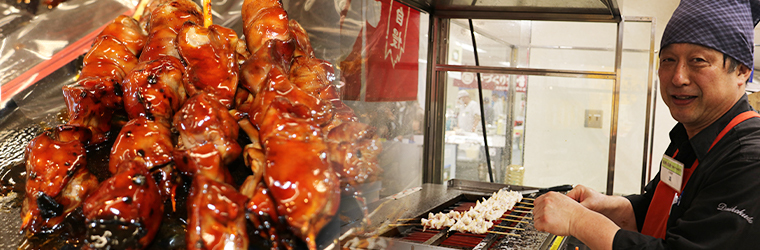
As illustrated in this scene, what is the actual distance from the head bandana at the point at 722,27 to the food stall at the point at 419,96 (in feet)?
3.56

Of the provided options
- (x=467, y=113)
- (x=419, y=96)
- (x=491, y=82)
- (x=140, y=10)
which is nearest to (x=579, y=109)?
(x=491, y=82)

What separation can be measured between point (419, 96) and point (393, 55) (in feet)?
2.53

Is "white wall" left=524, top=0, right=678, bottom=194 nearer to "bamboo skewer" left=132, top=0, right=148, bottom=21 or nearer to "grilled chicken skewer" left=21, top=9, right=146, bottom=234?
"bamboo skewer" left=132, top=0, right=148, bottom=21

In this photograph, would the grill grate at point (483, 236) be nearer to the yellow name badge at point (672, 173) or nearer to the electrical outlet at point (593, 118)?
the yellow name badge at point (672, 173)

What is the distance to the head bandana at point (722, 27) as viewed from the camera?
1787 millimetres

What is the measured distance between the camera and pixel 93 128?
50.1 inches

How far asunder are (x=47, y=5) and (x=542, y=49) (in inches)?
→ 171

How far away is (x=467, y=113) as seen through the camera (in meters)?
5.00

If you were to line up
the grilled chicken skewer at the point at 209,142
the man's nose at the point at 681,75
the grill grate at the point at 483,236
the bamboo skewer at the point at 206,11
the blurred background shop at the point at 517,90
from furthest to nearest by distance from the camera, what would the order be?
1. the blurred background shop at the point at 517,90
2. the grill grate at the point at 483,236
3. the man's nose at the point at 681,75
4. the bamboo skewer at the point at 206,11
5. the grilled chicken skewer at the point at 209,142

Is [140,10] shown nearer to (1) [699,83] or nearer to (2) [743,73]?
(1) [699,83]

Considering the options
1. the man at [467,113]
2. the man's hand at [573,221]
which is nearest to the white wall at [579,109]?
the man at [467,113]

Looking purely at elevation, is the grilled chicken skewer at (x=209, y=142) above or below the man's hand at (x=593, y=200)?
above

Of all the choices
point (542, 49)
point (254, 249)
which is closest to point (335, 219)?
point (254, 249)

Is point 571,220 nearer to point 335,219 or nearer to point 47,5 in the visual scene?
point 335,219
